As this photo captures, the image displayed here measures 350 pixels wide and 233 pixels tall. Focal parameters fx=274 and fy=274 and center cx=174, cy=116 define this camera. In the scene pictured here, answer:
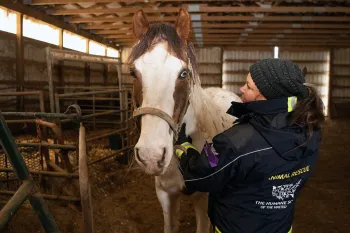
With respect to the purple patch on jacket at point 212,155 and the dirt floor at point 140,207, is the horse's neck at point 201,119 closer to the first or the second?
the dirt floor at point 140,207

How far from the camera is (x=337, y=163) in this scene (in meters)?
5.80

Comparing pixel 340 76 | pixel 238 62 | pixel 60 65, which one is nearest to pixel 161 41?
pixel 60 65

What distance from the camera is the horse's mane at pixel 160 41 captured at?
154 cm

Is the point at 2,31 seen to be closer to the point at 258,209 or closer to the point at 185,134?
the point at 185,134

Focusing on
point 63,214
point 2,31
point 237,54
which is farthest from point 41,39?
point 237,54

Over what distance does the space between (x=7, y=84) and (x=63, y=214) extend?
15.9 feet

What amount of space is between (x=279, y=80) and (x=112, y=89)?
4970 mm

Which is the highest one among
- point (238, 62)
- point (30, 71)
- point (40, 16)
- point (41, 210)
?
point (40, 16)

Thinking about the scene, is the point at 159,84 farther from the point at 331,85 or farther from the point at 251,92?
the point at 331,85

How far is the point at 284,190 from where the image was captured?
124 centimetres

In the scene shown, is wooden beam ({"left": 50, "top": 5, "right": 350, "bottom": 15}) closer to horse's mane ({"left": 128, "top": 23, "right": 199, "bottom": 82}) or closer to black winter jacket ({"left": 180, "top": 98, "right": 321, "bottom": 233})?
horse's mane ({"left": 128, "top": 23, "right": 199, "bottom": 82})

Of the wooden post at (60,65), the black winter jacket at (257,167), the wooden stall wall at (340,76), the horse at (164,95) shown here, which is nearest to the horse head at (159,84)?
the horse at (164,95)

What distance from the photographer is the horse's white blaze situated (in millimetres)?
1277

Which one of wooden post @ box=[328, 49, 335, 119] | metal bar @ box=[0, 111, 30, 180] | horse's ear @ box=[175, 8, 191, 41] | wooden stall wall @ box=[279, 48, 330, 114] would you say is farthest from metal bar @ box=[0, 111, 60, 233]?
wooden post @ box=[328, 49, 335, 119]
